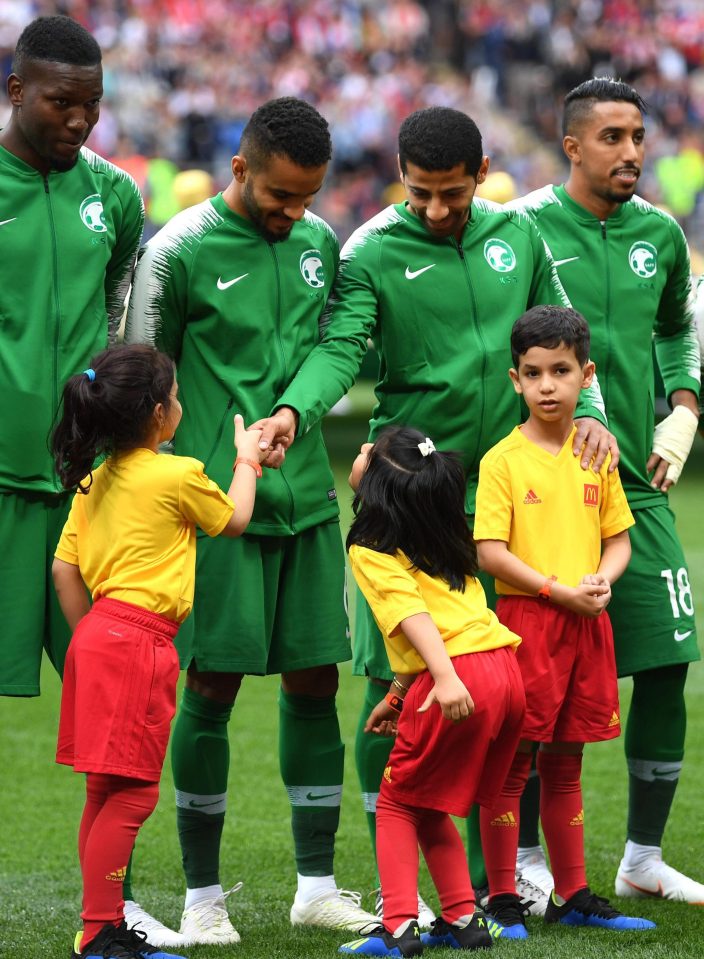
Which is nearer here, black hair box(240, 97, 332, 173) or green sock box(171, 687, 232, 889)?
black hair box(240, 97, 332, 173)

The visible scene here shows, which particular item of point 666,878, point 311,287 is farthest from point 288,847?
point 311,287

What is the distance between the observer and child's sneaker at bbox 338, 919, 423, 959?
392 cm

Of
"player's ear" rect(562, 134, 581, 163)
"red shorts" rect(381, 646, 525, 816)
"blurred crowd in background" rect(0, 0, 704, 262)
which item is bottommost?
"red shorts" rect(381, 646, 525, 816)

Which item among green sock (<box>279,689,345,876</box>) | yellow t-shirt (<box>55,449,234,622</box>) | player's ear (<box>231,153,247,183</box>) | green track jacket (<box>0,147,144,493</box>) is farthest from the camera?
green sock (<box>279,689,345,876</box>)

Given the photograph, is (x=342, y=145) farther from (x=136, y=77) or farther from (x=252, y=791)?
(x=252, y=791)

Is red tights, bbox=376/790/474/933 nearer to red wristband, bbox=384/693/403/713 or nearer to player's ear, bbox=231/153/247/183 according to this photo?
red wristband, bbox=384/693/403/713

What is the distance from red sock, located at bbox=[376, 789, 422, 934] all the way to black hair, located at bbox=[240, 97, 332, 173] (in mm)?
1741

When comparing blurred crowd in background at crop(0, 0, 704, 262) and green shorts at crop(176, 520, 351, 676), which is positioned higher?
blurred crowd in background at crop(0, 0, 704, 262)

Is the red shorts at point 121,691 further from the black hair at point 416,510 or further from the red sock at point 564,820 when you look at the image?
the red sock at point 564,820

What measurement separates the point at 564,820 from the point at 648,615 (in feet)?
2.54

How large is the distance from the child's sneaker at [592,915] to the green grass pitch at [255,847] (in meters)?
0.06

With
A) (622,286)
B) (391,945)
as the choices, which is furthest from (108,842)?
(622,286)

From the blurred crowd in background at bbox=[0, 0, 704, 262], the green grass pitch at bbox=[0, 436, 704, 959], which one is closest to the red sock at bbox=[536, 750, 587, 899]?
the green grass pitch at bbox=[0, 436, 704, 959]

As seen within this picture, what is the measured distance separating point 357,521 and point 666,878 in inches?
64.2
